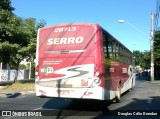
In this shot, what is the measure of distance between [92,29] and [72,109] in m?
3.49

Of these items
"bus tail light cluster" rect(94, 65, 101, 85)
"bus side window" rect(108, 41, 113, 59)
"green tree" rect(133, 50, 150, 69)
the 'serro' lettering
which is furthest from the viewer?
"green tree" rect(133, 50, 150, 69)

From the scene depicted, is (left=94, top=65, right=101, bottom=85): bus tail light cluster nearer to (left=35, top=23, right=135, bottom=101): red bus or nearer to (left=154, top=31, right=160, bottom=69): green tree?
(left=35, top=23, right=135, bottom=101): red bus

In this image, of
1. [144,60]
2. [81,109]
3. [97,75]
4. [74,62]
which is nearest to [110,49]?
[74,62]

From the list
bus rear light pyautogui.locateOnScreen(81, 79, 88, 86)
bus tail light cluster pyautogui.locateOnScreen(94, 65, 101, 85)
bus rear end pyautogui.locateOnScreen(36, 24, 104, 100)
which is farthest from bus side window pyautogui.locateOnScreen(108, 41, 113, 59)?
bus rear light pyautogui.locateOnScreen(81, 79, 88, 86)

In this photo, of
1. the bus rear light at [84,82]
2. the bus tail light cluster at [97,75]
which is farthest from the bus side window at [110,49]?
the bus rear light at [84,82]

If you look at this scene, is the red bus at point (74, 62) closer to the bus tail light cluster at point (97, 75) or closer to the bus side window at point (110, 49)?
the bus tail light cluster at point (97, 75)

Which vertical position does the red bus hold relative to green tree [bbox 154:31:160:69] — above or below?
below

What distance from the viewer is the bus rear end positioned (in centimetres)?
1299

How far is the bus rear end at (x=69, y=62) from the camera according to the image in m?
13.0

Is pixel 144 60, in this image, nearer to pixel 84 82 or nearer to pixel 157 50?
pixel 157 50

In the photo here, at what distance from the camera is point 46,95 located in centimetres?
1354

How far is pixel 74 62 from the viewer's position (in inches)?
527

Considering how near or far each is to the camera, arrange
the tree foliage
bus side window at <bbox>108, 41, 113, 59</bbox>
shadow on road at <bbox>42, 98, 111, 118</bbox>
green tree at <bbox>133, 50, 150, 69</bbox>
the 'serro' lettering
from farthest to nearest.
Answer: green tree at <bbox>133, 50, 150, 69</bbox> → the tree foliage → bus side window at <bbox>108, 41, 113, 59</bbox> → the 'serro' lettering → shadow on road at <bbox>42, 98, 111, 118</bbox>

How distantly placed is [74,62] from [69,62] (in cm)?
20
